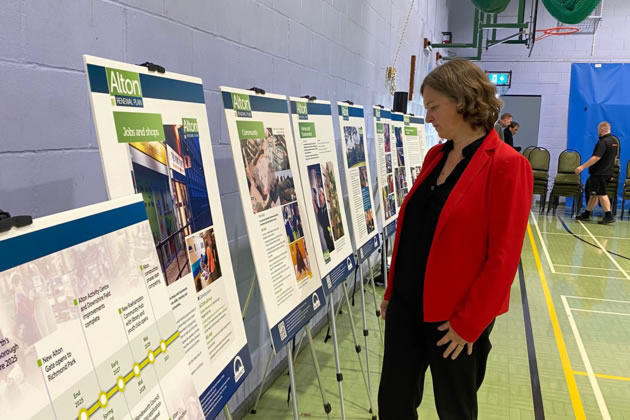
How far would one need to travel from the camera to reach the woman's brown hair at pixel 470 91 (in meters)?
1.54

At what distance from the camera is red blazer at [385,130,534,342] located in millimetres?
1437

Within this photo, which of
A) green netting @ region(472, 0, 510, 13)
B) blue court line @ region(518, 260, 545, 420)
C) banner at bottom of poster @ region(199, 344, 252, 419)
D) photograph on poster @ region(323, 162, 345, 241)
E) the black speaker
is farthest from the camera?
green netting @ region(472, 0, 510, 13)

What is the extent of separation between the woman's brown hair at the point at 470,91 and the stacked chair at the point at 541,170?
786 centimetres

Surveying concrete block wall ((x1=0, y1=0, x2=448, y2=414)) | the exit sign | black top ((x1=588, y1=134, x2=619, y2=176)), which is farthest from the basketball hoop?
concrete block wall ((x1=0, y1=0, x2=448, y2=414))

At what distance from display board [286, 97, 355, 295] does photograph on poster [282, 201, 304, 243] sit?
0.07 feet

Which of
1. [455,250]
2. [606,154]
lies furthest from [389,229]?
[606,154]

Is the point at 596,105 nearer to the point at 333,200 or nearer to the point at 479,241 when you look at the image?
the point at 333,200

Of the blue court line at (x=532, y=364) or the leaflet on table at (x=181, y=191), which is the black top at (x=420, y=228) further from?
the blue court line at (x=532, y=364)

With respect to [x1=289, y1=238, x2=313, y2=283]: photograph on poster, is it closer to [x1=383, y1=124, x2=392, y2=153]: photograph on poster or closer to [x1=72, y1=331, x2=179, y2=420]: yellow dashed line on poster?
[x1=72, y1=331, x2=179, y2=420]: yellow dashed line on poster

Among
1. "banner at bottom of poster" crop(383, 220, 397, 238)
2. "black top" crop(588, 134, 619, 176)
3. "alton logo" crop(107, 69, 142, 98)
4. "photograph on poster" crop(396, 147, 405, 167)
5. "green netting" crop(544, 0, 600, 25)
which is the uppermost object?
"green netting" crop(544, 0, 600, 25)

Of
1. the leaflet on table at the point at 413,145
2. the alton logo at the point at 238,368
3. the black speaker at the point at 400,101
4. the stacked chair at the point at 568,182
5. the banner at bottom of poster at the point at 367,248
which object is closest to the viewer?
the alton logo at the point at 238,368

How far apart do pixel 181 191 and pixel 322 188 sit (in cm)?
104

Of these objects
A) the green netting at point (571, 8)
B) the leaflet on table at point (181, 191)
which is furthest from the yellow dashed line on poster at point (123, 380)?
the green netting at point (571, 8)

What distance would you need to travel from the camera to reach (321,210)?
211 centimetres
